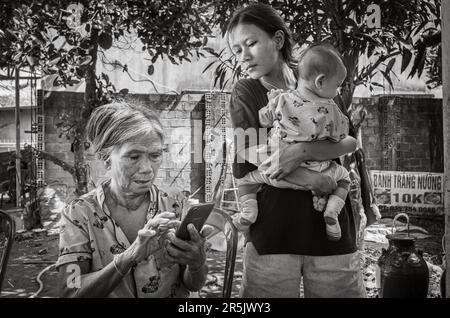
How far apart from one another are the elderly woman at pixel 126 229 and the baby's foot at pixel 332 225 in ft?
1.29

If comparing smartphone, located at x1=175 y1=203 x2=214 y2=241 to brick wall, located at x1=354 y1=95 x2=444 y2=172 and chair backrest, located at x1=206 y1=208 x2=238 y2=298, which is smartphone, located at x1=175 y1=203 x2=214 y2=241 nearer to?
chair backrest, located at x1=206 y1=208 x2=238 y2=298

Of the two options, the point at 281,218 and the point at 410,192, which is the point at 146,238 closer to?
the point at 281,218

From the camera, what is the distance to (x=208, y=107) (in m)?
3.60

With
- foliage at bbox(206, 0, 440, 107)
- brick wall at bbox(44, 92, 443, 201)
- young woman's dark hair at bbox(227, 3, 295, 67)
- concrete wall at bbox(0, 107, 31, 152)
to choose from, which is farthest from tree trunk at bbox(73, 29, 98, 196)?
concrete wall at bbox(0, 107, 31, 152)

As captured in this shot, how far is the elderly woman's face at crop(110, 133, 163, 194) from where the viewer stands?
1517mm

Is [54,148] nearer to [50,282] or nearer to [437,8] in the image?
[50,282]

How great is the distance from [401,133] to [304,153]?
4719 millimetres

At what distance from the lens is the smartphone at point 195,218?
135cm

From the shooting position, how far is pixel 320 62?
147 cm

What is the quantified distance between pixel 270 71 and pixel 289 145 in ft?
0.92

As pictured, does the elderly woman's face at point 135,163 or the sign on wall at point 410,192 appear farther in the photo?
the sign on wall at point 410,192

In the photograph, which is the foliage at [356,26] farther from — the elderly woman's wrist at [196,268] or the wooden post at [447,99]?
the elderly woman's wrist at [196,268]

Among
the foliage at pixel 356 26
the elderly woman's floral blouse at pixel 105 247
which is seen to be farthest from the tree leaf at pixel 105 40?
the elderly woman's floral blouse at pixel 105 247

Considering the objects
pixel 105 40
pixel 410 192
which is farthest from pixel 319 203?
pixel 410 192
